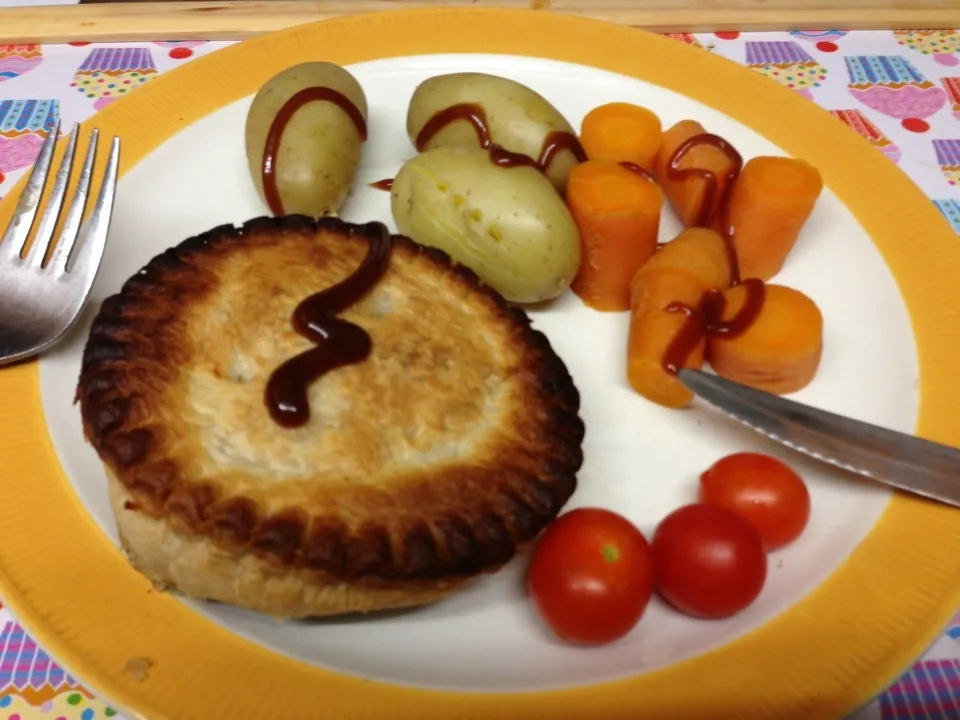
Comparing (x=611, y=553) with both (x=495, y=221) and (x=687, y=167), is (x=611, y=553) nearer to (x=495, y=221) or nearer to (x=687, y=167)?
(x=495, y=221)

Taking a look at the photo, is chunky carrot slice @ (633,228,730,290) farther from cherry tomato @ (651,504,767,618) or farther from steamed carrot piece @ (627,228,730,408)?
cherry tomato @ (651,504,767,618)

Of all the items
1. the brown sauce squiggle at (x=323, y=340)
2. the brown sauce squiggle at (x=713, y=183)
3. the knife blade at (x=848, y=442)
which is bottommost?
the knife blade at (x=848, y=442)

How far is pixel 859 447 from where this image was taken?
1496mm

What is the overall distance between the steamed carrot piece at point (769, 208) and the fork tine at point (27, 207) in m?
1.55

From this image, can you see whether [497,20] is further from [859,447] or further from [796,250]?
[859,447]

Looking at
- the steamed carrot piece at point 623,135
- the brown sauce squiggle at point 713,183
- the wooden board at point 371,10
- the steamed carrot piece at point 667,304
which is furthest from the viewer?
the wooden board at point 371,10

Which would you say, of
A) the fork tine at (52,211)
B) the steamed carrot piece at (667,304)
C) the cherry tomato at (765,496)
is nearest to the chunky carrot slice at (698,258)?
the steamed carrot piece at (667,304)

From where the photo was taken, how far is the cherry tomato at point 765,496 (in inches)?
56.5

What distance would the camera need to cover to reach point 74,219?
1.69 meters

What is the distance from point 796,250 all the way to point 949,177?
0.71 metres

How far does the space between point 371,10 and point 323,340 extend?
162 cm

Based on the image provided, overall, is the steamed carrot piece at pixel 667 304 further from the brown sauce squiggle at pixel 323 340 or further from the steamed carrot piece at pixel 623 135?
the brown sauce squiggle at pixel 323 340

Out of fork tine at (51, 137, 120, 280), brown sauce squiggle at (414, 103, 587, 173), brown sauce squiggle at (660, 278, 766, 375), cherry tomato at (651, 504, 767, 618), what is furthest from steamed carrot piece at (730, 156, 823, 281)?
fork tine at (51, 137, 120, 280)

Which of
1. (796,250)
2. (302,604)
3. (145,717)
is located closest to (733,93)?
(796,250)
